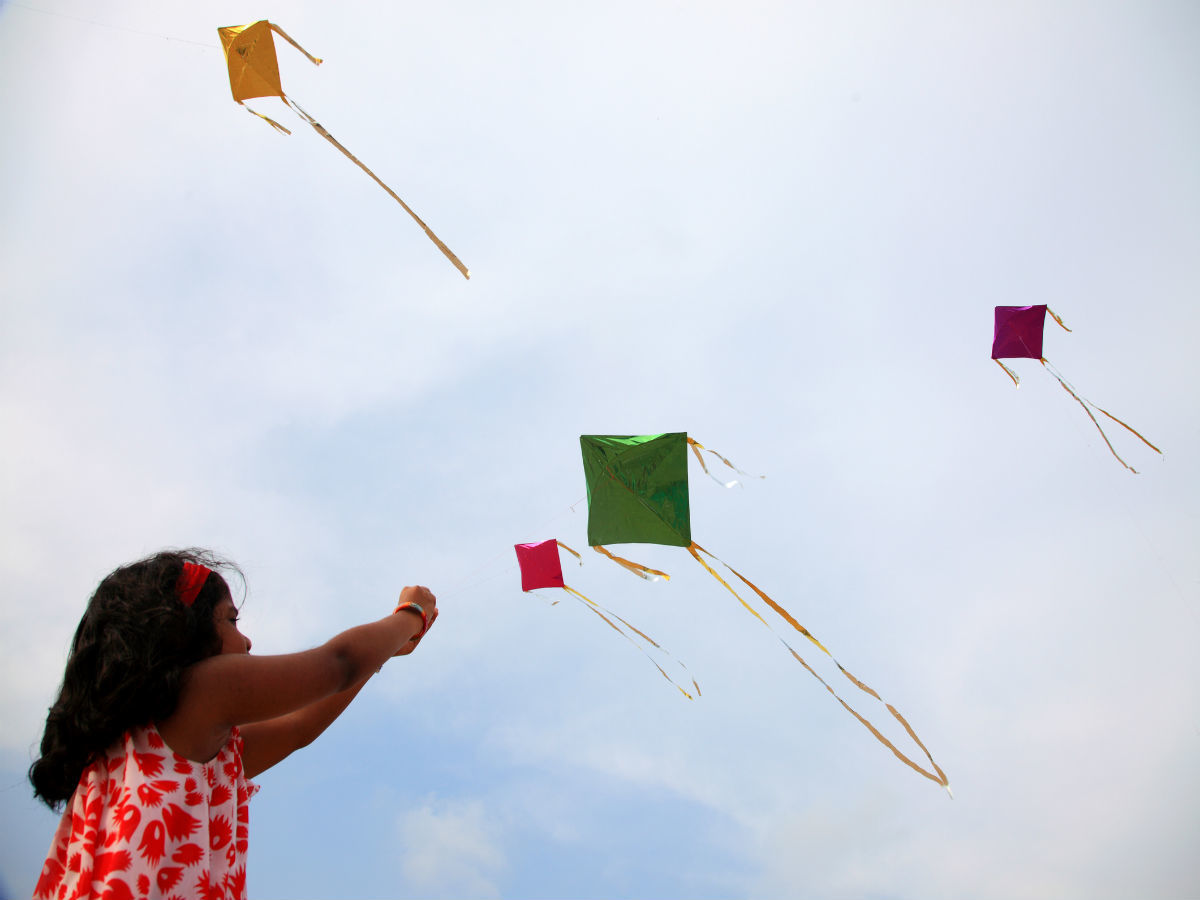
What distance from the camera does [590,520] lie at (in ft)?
16.1

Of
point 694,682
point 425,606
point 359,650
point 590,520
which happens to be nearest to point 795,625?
point 694,682

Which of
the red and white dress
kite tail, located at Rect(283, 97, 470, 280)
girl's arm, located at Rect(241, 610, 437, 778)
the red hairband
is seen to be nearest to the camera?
the red and white dress

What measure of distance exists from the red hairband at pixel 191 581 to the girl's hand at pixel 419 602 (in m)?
0.35

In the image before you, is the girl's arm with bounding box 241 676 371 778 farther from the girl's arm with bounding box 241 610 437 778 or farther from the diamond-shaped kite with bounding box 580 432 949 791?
the diamond-shaped kite with bounding box 580 432 949 791

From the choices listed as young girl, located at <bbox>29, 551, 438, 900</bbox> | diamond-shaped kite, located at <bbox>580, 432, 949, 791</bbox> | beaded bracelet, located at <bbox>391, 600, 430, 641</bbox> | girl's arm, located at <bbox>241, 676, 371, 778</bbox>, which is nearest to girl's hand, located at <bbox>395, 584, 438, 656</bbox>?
beaded bracelet, located at <bbox>391, 600, 430, 641</bbox>

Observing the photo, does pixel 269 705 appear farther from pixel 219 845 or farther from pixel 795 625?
pixel 795 625

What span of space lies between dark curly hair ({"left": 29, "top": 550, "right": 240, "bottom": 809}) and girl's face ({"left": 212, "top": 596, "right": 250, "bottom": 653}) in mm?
14

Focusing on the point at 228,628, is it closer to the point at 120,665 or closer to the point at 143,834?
the point at 120,665

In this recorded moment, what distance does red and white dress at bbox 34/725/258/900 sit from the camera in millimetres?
971

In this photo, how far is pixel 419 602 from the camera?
1.49m

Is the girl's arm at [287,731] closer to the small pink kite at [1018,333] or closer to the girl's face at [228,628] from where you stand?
the girl's face at [228,628]

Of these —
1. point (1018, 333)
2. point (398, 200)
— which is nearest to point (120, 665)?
point (398, 200)

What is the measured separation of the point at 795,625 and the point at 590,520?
1.75 meters

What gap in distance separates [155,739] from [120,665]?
0.39 ft
